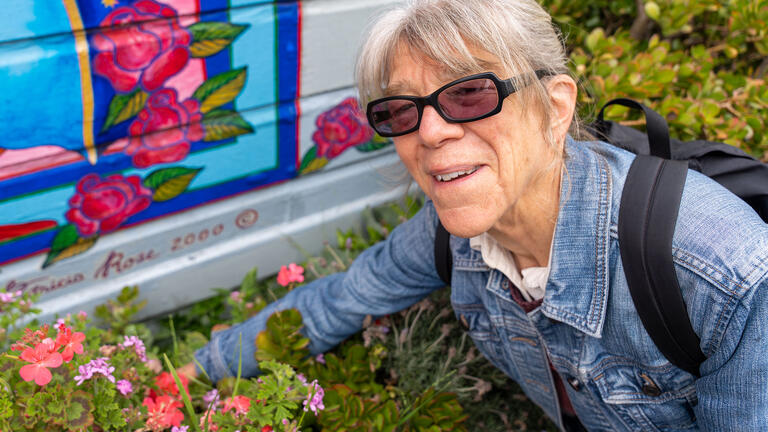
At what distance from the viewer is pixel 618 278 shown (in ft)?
4.75

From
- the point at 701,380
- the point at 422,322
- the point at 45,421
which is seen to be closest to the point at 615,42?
the point at 422,322

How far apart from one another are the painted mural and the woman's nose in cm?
42

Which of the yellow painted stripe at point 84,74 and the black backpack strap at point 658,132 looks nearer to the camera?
the black backpack strap at point 658,132

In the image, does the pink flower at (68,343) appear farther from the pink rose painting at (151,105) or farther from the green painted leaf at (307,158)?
the green painted leaf at (307,158)

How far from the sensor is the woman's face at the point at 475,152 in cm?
140

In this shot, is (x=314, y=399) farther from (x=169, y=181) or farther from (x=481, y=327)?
(x=169, y=181)

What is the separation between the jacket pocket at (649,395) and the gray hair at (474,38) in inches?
26.0

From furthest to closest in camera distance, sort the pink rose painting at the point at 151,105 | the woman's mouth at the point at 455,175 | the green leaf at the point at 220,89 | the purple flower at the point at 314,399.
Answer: the green leaf at the point at 220,89
the pink rose painting at the point at 151,105
the purple flower at the point at 314,399
the woman's mouth at the point at 455,175

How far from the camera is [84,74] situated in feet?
6.82

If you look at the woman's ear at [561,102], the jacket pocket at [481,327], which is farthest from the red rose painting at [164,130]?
the woman's ear at [561,102]

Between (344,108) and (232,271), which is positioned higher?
(344,108)

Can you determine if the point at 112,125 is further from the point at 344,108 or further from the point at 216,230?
the point at 344,108

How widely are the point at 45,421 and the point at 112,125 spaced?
1.24 metres

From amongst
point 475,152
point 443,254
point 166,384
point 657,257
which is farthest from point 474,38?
point 166,384
